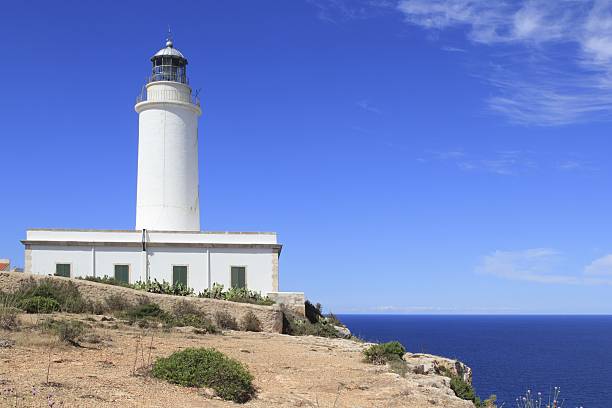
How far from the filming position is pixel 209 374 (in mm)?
10492

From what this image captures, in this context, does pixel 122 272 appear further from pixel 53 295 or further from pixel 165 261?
pixel 53 295

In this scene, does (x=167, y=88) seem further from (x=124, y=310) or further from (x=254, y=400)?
(x=254, y=400)

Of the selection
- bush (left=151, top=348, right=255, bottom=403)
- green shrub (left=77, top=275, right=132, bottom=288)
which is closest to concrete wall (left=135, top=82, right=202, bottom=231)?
green shrub (left=77, top=275, right=132, bottom=288)

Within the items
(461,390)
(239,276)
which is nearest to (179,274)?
(239,276)

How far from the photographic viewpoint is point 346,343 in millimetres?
18406

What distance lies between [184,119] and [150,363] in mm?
19278

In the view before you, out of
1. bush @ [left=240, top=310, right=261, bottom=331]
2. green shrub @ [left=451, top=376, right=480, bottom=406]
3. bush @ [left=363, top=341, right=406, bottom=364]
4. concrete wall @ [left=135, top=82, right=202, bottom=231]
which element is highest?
concrete wall @ [left=135, top=82, right=202, bottom=231]

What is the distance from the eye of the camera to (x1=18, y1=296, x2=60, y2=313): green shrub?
16672 millimetres

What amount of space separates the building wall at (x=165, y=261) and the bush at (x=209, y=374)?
51.2 feet

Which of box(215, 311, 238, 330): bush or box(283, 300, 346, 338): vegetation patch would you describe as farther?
box(283, 300, 346, 338): vegetation patch

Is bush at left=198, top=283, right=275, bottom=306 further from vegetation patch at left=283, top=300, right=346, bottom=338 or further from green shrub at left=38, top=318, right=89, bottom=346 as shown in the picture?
green shrub at left=38, top=318, right=89, bottom=346

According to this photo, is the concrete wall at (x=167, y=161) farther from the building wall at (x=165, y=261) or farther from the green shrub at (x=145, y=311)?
the green shrub at (x=145, y=311)

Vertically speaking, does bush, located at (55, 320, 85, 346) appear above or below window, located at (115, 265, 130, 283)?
below

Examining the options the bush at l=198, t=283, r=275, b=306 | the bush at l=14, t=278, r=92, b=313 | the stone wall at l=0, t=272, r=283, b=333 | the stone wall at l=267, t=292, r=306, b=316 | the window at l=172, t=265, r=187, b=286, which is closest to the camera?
the bush at l=14, t=278, r=92, b=313
